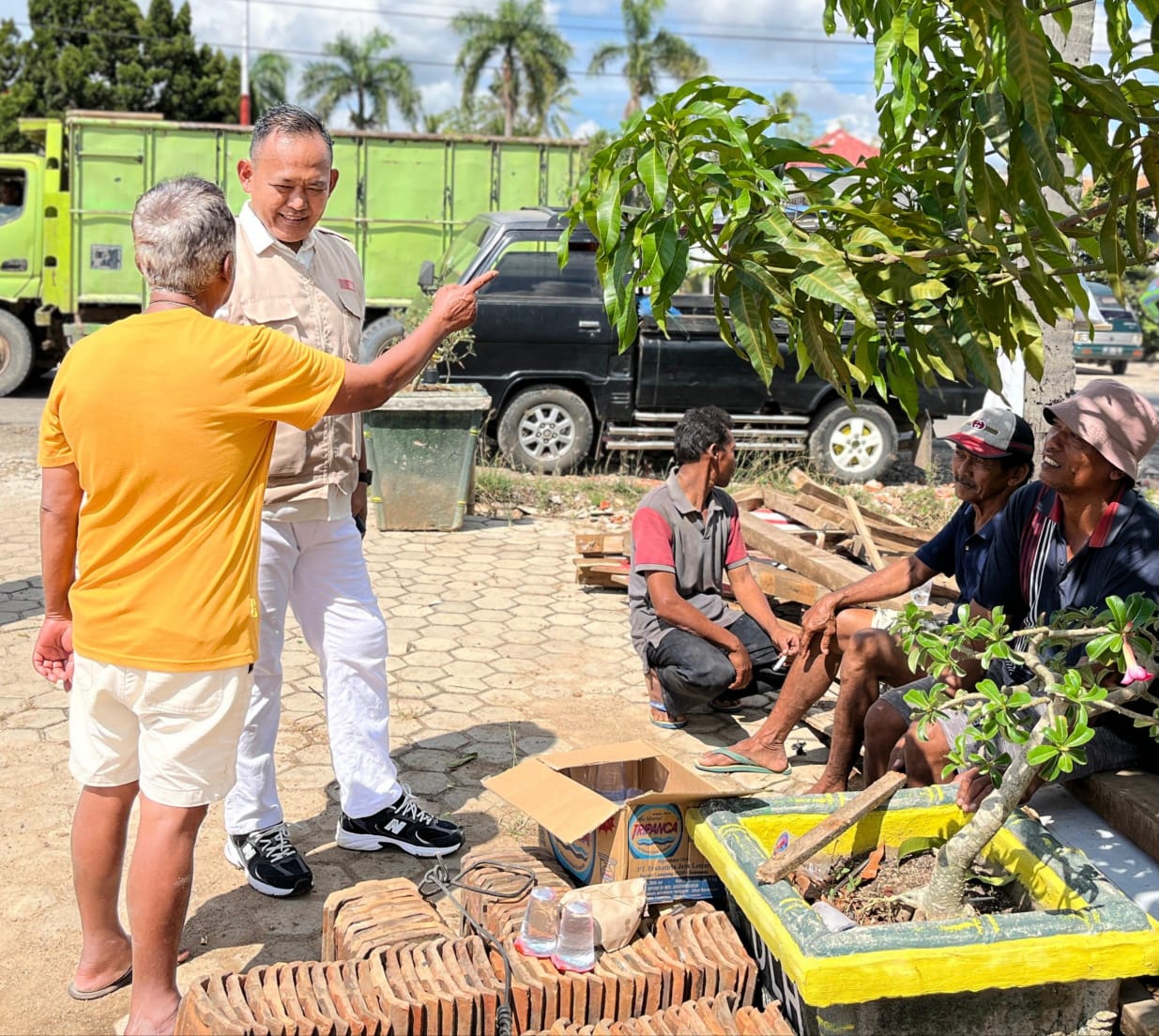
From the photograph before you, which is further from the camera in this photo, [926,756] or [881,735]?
[881,735]

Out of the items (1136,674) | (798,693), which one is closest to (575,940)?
(1136,674)

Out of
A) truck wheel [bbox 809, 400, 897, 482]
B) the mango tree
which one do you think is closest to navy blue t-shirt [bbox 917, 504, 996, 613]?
the mango tree

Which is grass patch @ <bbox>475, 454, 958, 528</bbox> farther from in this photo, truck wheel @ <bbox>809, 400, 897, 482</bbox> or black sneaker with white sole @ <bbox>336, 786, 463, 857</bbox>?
black sneaker with white sole @ <bbox>336, 786, 463, 857</bbox>

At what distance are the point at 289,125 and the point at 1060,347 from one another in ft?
13.0

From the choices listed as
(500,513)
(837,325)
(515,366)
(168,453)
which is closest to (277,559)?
(168,453)

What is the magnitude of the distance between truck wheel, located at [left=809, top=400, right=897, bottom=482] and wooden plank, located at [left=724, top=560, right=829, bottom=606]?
4.37 meters

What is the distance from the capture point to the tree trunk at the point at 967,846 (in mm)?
2906

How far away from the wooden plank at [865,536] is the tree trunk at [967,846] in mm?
3958

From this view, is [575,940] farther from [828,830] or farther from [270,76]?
[270,76]

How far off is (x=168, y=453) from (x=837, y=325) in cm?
146

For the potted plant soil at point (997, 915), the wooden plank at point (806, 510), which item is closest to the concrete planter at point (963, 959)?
the potted plant soil at point (997, 915)

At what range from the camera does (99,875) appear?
299cm

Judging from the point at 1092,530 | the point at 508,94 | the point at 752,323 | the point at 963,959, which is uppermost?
the point at 508,94

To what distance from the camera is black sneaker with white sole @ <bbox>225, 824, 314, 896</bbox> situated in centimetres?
368
